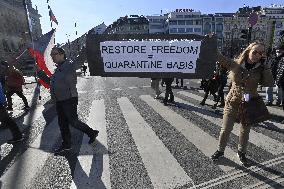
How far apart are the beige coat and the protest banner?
2.92 ft

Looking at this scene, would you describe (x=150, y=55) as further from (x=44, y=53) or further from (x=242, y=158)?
(x=44, y=53)

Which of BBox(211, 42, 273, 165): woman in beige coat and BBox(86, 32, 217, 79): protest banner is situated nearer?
BBox(211, 42, 273, 165): woman in beige coat

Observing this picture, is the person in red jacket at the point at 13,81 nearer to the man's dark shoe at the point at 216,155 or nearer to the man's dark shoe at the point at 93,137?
the man's dark shoe at the point at 93,137

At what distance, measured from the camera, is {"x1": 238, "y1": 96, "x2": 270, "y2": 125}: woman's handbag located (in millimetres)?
4859

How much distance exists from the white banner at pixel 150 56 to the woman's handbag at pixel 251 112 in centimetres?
139

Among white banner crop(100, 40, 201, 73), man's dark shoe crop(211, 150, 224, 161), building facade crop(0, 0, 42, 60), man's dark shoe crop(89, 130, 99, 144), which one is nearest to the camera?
man's dark shoe crop(211, 150, 224, 161)

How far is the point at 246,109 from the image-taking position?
487 centimetres

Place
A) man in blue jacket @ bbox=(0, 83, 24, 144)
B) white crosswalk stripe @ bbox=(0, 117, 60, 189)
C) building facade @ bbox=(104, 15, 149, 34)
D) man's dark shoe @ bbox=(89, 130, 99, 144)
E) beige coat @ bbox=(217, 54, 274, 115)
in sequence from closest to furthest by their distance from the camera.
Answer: white crosswalk stripe @ bbox=(0, 117, 60, 189) → beige coat @ bbox=(217, 54, 274, 115) → man's dark shoe @ bbox=(89, 130, 99, 144) → man in blue jacket @ bbox=(0, 83, 24, 144) → building facade @ bbox=(104, 15, 149, 34)

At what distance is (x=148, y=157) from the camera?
17.7ft

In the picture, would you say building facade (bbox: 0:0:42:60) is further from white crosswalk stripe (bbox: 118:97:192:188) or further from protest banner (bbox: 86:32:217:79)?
protest banner (bbox: 86:32:217:79)

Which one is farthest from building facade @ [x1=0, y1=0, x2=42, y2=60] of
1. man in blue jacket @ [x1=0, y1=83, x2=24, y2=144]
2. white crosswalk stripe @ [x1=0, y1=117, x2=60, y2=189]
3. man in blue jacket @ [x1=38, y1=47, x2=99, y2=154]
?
man in blue jacket @ [x1=38, y1=47, x2=99, y2=154]

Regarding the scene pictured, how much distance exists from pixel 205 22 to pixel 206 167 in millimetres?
106352

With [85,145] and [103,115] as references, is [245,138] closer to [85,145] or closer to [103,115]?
[85,145]

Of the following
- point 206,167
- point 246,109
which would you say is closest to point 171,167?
point 206,167
